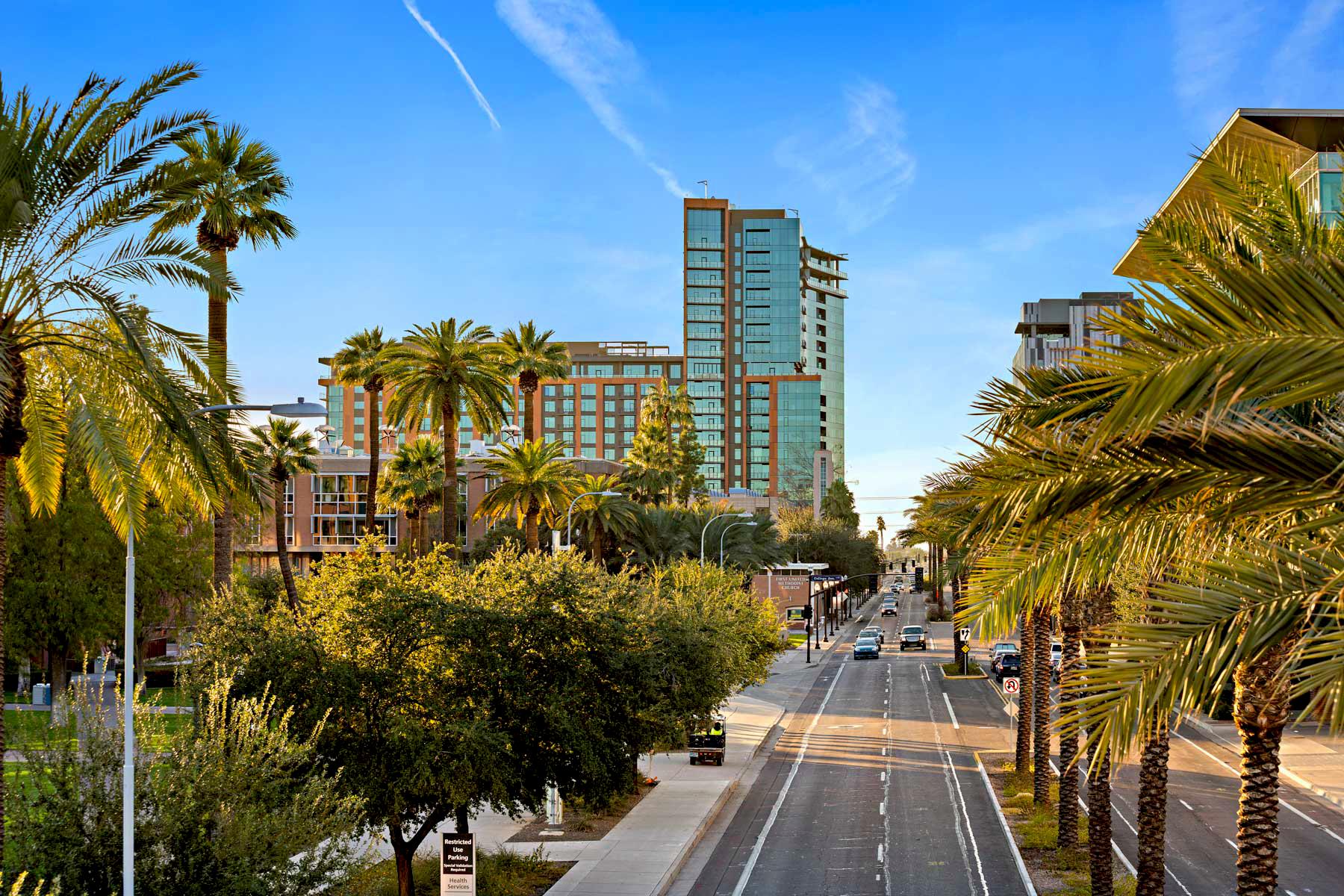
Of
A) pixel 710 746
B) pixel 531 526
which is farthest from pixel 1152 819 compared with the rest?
pixel 531 526

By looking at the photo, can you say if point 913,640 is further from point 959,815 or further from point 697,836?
point 697,836

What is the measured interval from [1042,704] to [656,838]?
1084cm

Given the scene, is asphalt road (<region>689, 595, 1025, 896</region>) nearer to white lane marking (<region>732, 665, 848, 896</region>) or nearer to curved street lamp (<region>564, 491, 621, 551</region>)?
white lane marking (<region>732, 665, 848, 896</region>)

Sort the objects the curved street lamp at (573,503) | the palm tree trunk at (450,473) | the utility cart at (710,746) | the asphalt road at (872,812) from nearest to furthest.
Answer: the asphalt road at (872,812) → the utility cart at (710,746) → the palm tree trunk at (450,473) → the curved street lamp at (573,503)

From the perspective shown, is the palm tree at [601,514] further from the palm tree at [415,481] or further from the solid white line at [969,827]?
the solid white line at [969,827]

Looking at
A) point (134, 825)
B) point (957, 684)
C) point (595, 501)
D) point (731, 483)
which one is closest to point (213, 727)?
point (134, 825)

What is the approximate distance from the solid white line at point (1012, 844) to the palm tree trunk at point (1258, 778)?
11.9 metres

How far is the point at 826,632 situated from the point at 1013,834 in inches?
2920

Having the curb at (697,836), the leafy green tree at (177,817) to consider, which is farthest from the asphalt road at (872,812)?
the leafy green tree at (177,817)

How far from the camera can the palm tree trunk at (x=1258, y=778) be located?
1169 centimetres

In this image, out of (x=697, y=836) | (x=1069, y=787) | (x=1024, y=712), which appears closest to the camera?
(x=1069, y=787)

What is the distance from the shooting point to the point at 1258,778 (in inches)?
477

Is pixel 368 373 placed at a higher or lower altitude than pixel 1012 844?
higher

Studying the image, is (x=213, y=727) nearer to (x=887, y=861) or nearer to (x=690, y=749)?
(x=887, y=861)
